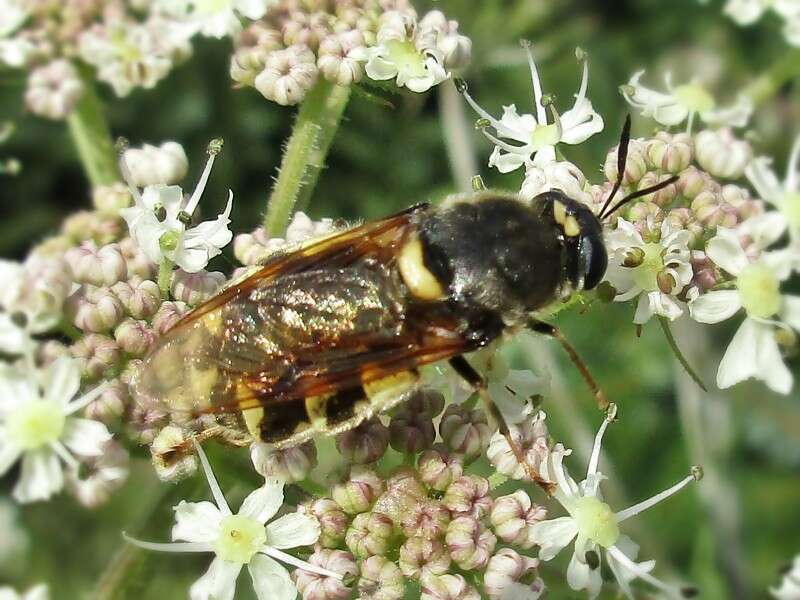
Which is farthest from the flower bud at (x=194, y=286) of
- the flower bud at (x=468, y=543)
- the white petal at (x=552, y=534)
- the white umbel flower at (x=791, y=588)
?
the white umbel flower at (x=791, y=588)

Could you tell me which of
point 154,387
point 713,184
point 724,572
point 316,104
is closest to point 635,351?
point 724,572

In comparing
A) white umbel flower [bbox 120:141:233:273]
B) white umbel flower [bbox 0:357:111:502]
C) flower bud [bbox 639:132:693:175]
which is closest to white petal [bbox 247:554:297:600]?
white umbel flower [bbox 0:357:111:502]

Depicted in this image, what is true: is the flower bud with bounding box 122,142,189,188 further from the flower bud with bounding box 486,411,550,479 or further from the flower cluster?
the flower bud with bounding box 486,411,550,479

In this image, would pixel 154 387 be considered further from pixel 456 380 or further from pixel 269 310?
pixel 456 380

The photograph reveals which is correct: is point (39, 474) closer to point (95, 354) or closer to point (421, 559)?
point (95, 354)

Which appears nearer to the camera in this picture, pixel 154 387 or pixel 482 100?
pixel 154 387
